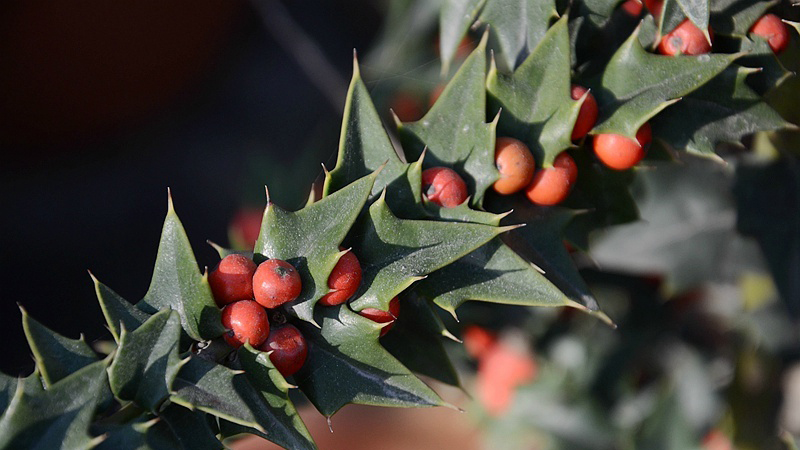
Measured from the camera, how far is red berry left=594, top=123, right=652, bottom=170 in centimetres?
86

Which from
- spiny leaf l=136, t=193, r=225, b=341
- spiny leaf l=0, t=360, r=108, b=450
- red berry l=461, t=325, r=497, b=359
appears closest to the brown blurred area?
red berry l=461, t=325, r=497, b=359

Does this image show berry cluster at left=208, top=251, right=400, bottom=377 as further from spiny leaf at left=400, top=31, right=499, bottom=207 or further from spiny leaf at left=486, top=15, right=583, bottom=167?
spiny leaf at left=486, top=15, right=583, bottom=167

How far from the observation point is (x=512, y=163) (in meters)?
0.83

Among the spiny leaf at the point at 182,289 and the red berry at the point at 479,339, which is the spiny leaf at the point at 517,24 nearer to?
the spiny leaf at the point at 182,289

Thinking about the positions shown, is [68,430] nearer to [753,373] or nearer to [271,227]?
[271,227]

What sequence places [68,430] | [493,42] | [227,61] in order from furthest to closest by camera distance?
1. [227,61]
2. [493,42]
3. [68,430]

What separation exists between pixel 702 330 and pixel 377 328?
4.24ft

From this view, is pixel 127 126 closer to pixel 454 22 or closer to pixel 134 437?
pixel 454 22

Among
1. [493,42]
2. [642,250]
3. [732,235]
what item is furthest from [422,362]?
[732,235]

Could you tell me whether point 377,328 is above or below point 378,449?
above

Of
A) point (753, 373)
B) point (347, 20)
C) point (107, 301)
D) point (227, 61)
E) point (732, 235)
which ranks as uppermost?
point (107, 301)

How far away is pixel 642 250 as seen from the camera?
1.51 metres

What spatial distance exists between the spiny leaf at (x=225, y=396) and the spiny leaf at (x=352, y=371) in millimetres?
60

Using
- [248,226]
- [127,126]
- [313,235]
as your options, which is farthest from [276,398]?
[127,126]
